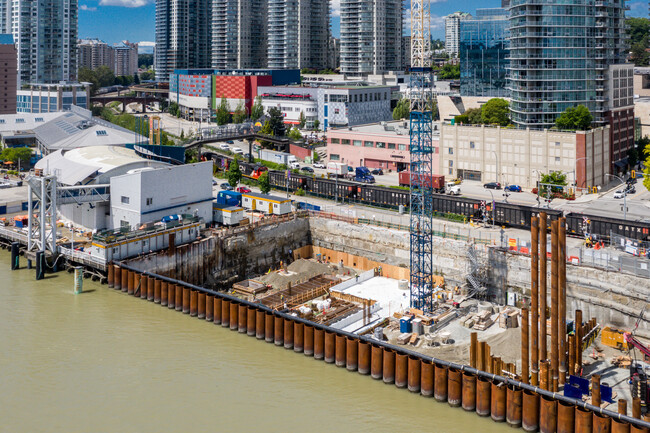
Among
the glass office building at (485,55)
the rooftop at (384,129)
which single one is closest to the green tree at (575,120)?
the rooftop at (384,129)

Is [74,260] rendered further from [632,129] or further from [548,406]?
[632,129]

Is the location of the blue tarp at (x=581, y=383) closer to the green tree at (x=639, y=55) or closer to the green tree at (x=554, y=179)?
the green tree at (x=554, y=179)

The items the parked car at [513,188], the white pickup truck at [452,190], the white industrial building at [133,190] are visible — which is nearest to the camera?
the white industrial building at [133,190]

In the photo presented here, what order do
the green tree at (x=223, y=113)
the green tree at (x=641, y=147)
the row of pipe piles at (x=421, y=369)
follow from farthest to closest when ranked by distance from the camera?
the green tree at (x=223, y=113) → the green tree at (x=641, y=147) → the row of pipe piles at (x=421, y=369)

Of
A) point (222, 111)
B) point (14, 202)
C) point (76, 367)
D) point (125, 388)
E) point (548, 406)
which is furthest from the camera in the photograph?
point (222, 111)

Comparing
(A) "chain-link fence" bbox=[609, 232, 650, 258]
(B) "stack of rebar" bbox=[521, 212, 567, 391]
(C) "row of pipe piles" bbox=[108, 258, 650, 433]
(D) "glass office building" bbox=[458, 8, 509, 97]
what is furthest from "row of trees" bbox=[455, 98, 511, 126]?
(B) "stack of rebar" bbox=[521, 212, 567, 391]

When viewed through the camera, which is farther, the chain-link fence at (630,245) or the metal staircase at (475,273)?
the metal staircase at (475,273)

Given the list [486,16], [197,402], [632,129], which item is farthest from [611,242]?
[486,16]

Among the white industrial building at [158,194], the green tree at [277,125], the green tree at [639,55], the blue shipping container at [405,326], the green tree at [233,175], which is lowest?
the blue shipping container at [405,326]
